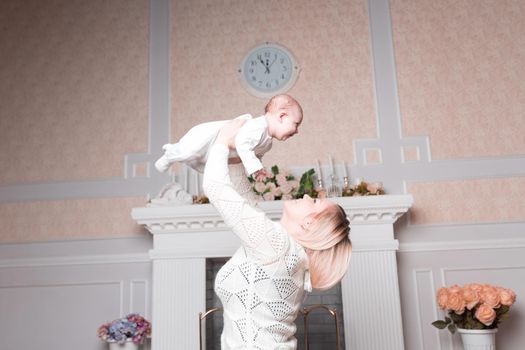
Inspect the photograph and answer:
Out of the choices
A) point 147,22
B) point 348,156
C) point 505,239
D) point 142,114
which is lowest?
point 505,239

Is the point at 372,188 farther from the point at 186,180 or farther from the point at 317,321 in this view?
the point at 186,180

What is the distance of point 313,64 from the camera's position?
165 inches

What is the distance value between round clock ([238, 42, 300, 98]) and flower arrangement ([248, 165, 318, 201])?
82 cm

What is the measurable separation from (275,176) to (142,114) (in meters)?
1.35

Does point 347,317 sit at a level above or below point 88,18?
below

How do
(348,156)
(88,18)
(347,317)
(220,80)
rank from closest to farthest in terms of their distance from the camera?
(347,317)
(348,156)
(220,80)
(88,18)

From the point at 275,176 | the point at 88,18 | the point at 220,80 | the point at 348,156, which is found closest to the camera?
the point at 275,176

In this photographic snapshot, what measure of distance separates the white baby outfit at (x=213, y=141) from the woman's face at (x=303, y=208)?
172 millimetres

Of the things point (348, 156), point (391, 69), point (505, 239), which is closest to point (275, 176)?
point (348, 156)

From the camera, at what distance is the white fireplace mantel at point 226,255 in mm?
3350

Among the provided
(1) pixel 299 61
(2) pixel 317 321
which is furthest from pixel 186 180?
(2) pixel 317 321

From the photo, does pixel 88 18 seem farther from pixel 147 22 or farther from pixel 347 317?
pixel 347 317

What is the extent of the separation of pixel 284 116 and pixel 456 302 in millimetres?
2367

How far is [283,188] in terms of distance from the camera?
359 cm
